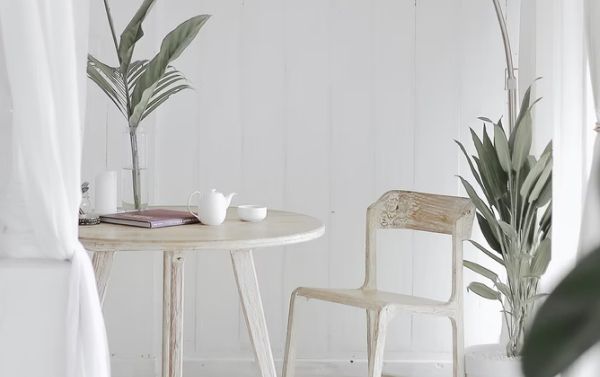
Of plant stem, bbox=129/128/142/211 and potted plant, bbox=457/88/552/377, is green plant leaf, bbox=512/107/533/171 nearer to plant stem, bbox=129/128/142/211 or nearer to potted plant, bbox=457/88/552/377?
potted plant, bbox=457/88/552/377

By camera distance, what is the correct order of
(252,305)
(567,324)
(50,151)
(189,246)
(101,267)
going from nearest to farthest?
(567,324), (50,151), (189,246), (252,305), (101,267)

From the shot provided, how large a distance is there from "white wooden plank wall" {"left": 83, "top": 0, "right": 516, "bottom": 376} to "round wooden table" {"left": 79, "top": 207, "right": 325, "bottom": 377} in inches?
25.1

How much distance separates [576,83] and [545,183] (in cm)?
42

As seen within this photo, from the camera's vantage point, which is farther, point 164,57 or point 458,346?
point 458,346

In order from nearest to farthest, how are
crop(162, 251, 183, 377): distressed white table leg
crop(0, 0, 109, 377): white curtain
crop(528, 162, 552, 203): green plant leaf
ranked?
A: crop(0, 0, 109, 377): white curtain, crop(162, 251, 183, 377): distressed white table leg, crop(528, 162, 552, 203): green plant leaf

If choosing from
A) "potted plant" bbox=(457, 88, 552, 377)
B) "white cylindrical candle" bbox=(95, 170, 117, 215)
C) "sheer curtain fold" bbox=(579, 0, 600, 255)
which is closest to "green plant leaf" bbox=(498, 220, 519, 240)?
"potted plant" bbox=(457, 88, 552, 377)

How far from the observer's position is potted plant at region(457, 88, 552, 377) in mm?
2629

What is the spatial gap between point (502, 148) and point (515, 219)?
24 cm

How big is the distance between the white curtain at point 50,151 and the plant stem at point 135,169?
33.1 inches

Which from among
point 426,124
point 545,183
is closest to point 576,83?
point 545,183

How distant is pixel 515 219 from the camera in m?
2.69

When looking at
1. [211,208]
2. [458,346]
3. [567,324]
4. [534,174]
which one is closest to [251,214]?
[211,208]

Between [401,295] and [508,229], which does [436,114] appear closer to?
[508,229]

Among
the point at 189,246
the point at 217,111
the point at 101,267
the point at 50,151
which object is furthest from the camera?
the point at 217,111
